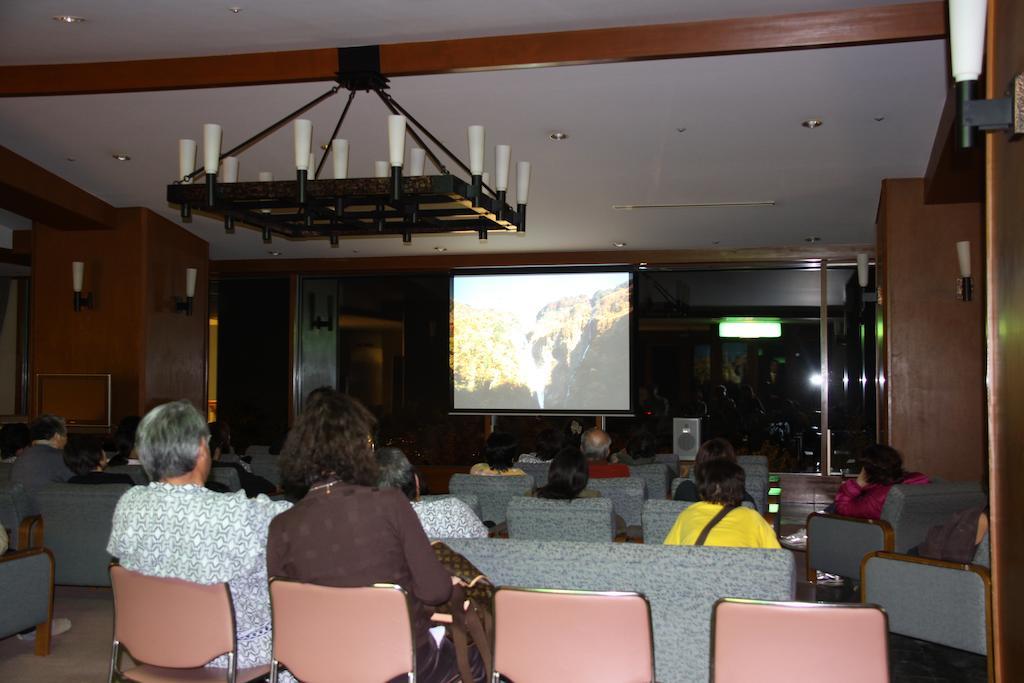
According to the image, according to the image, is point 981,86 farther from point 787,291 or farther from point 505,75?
point 787,291

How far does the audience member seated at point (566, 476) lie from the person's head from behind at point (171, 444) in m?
1.93

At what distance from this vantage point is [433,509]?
11.0 feet

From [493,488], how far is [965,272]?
395cm

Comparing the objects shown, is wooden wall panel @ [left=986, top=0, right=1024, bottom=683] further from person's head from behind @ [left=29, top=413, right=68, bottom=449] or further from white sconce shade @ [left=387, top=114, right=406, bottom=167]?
person's head from behind @ [left=29, top=413, right=68, bottom=449]

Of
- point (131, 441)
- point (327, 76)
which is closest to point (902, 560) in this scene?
point (327, 76)

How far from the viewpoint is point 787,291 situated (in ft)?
34.3

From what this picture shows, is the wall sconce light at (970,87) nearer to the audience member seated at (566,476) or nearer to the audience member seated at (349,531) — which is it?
the audience member seated at (349,531)

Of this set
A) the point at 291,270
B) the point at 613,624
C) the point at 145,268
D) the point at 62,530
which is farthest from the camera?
the point at 291,270

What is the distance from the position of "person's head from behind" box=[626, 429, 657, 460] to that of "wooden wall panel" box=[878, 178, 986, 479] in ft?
6.31

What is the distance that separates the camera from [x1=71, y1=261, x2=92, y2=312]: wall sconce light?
8344 mm

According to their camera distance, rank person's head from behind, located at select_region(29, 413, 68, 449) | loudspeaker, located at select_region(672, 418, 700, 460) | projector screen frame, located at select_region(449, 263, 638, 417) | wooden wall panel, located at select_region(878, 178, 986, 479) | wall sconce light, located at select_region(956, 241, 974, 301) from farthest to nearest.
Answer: projector screen frame, located at select_region(449, 263, 638, 417), loudspeaker, located at select_region(672, 418, 700, 460), wooden wall panel, located at select_region(878, 178, 986, 479), wall sconce light, located at select_region(956, 241, 974, 301), person's head from behind, located at select_region(29, 413, 68, 449)

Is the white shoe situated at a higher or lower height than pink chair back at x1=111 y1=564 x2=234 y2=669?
lower

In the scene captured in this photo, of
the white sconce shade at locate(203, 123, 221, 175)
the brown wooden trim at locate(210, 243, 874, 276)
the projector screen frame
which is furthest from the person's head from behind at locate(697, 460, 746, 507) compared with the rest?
the brown wooden trim at locate(210, 243, 874, 276)

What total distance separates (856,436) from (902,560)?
21.8 ft
